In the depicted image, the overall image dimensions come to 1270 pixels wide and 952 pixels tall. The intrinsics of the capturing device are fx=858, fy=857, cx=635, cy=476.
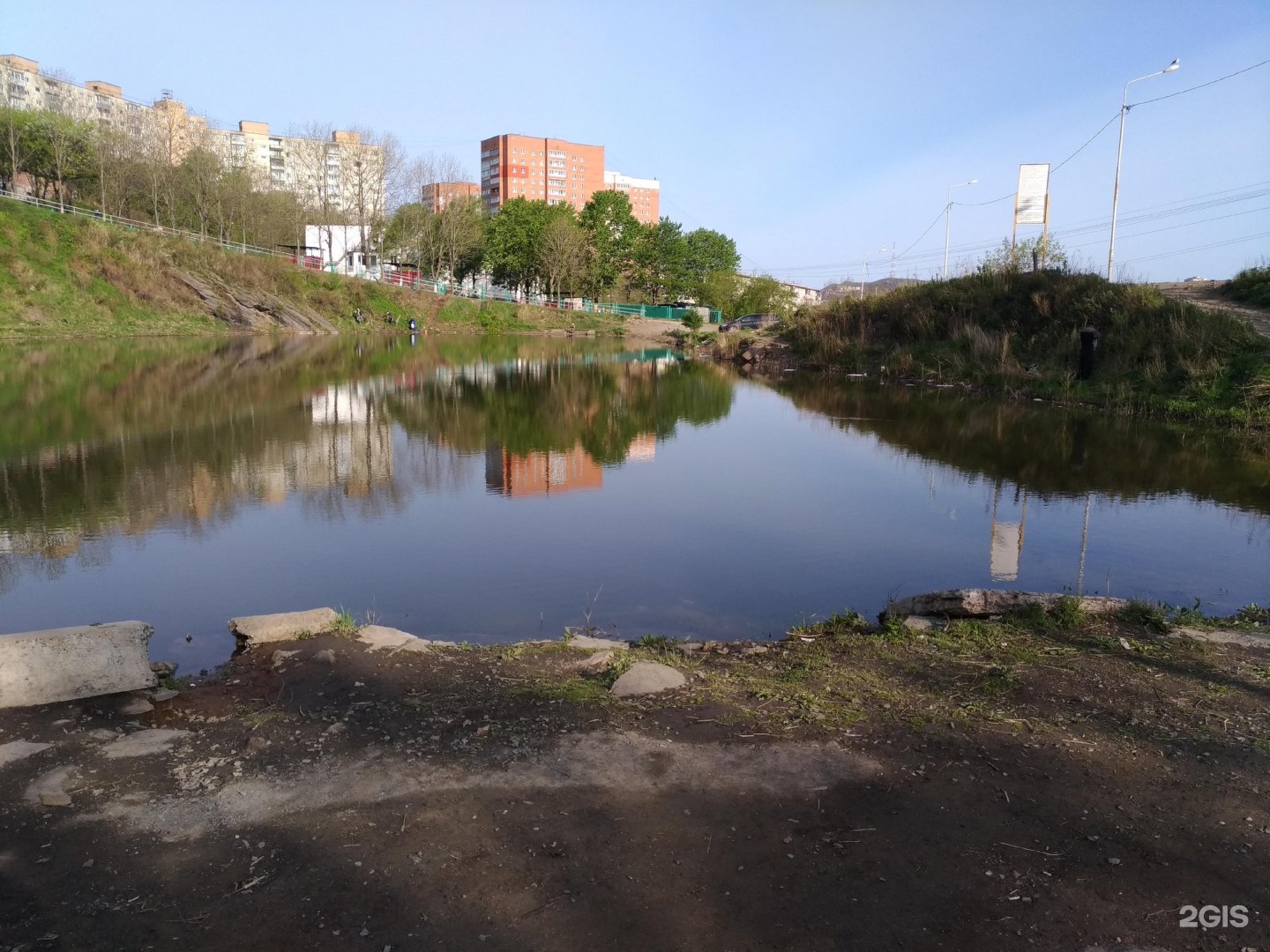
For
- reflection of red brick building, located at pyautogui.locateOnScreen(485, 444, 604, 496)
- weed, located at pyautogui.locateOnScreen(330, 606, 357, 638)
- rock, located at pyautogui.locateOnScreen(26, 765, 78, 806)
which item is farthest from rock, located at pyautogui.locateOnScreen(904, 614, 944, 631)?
reflection of red brick building, located at pyautogui.locateOnScreen(485, 444, 604, 496)

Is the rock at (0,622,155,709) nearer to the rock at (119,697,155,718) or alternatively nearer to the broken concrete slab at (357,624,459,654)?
the rock at (119,697,155,718)

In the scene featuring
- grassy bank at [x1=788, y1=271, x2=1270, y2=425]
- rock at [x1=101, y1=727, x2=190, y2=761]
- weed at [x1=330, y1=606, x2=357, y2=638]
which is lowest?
rock at [x1=101, y1=727, x2=190, y2=761]

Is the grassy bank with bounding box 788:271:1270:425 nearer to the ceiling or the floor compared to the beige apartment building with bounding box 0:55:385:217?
nearer to the floor

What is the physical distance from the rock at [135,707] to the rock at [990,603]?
541 cm

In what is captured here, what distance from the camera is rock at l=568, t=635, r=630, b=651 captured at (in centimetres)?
644

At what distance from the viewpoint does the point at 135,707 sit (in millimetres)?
5090

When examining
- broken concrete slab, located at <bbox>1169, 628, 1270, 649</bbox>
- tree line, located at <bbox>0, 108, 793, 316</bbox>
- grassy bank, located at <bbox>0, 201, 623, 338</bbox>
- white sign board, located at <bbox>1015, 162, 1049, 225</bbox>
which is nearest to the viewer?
broken concrete slab, located at <bbox>1169, 628, 1270, 649</bbox>

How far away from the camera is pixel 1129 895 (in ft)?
11.1

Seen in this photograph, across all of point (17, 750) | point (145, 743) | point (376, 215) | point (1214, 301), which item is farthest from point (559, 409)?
point (376, 215)

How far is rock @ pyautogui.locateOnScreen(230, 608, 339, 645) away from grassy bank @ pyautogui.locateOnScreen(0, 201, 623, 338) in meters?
35.2

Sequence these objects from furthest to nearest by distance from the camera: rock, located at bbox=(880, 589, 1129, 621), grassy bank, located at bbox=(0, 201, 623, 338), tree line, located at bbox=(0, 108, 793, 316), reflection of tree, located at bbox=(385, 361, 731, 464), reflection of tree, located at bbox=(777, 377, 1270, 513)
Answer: tree line, located at bbox=(0, 108, 793, 316) → grassy bank, located at bbox=(0, 201, 623, 338) → reflection of tree, located at bbox=(385, 361, 731, 464) → reflection of tree, located at bbox=(777, 377, 1270, 513) → rock, located at bbox=(880, 589, 1129, 621)

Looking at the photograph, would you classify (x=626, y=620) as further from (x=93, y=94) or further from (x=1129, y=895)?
(x=93, y=94)

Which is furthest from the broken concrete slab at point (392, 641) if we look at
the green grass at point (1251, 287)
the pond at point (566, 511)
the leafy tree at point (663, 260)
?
the leafy tree at point (663, 260)

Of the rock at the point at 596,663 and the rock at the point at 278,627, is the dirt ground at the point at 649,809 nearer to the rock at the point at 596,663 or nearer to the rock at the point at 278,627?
the rock at the point at 596,663
